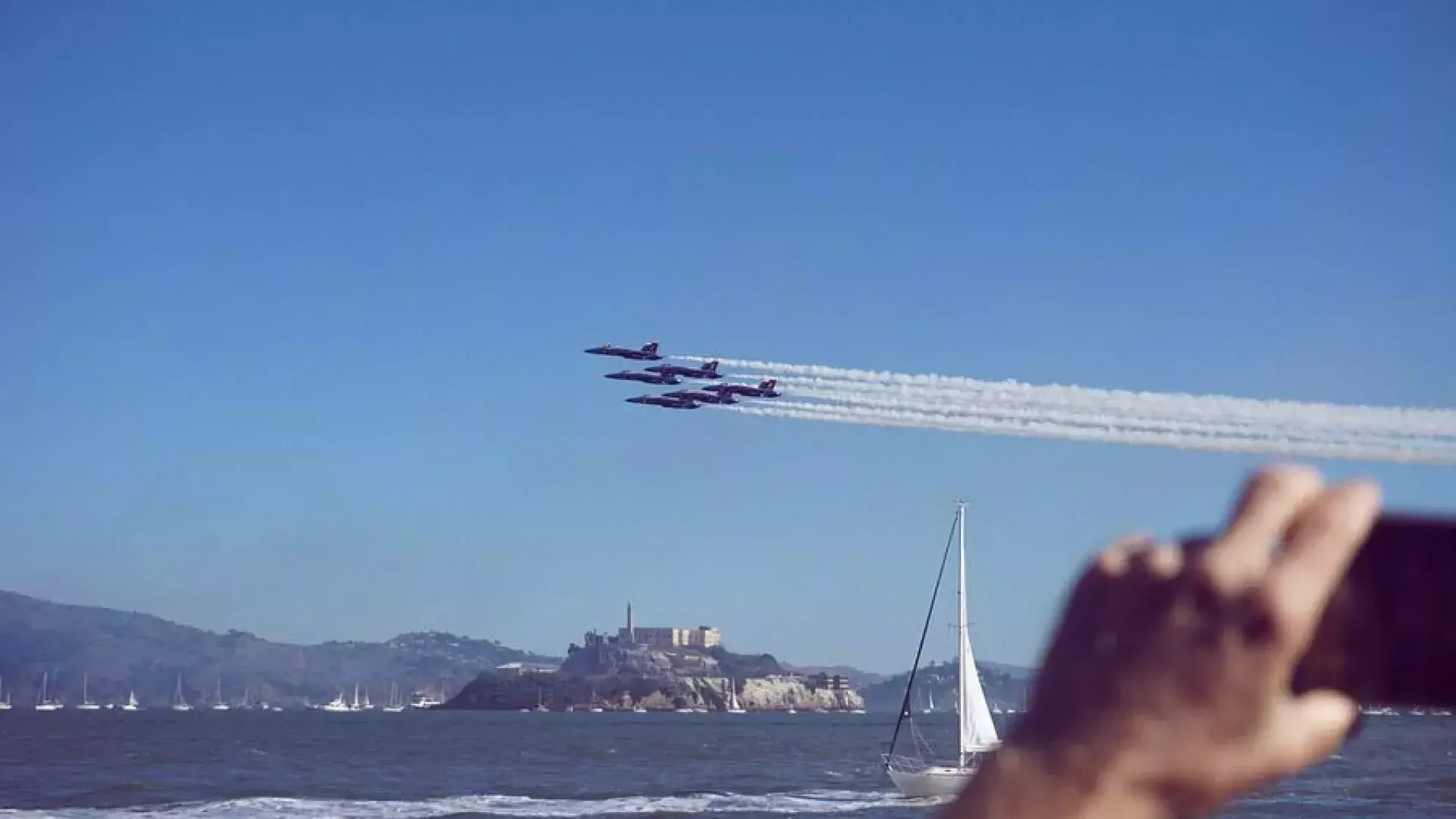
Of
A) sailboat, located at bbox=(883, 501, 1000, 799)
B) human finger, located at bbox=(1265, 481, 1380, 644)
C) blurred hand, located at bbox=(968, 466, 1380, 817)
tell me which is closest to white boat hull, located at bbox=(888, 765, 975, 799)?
sailboat, located at bbox=(883, 501, 1000, 799)

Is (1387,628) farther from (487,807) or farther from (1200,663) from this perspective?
(487,807)

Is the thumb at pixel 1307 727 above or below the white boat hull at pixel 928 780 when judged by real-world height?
above

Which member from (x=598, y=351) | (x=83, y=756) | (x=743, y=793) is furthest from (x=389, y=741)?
(x=598, y=351)

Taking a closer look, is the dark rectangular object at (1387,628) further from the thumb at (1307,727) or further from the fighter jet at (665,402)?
the fighter jet at (665,402)

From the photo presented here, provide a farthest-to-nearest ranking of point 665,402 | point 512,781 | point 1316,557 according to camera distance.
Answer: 1. point 512,781
2. point 665,402
3. point 1316,557

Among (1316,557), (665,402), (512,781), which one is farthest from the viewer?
(512,781)

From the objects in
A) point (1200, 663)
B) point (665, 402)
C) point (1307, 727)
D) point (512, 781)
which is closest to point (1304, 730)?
point (1307, 727)

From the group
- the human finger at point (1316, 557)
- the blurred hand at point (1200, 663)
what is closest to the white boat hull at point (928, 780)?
the blurred hand at point (1200, 663)
